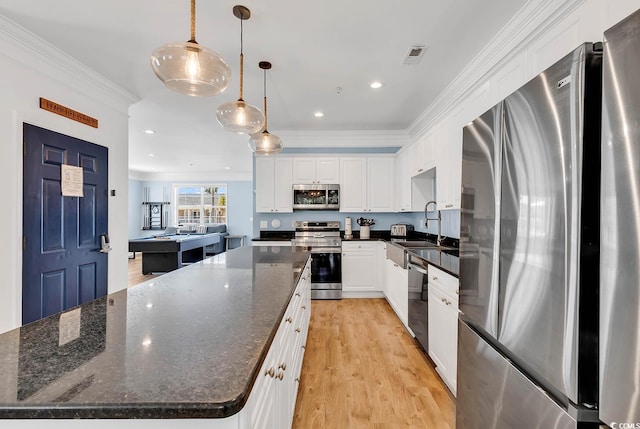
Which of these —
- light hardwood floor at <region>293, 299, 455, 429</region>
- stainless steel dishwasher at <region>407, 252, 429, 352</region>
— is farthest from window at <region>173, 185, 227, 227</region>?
stainless steel dishwasher at <region>407, 252, 429, 352</region>

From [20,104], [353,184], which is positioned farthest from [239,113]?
[353,184]

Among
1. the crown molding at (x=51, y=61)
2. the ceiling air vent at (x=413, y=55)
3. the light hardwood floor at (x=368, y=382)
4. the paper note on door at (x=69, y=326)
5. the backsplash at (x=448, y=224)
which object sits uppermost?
the ceiling air vent at (x=413, y=55)

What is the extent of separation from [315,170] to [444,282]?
Answer: 3.06 m

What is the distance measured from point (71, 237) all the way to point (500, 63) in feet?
12.9

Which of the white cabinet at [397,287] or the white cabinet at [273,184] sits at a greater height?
the white cabinet at [273,184]

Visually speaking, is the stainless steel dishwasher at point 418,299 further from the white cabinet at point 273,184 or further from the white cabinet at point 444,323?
the white cabinet at point 273,184

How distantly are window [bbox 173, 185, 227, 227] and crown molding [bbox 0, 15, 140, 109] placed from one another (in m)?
6.63

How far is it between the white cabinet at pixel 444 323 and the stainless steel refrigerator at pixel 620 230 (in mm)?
1108

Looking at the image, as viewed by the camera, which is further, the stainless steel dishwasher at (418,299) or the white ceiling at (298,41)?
the stainless steel dishwasher at (418,299)

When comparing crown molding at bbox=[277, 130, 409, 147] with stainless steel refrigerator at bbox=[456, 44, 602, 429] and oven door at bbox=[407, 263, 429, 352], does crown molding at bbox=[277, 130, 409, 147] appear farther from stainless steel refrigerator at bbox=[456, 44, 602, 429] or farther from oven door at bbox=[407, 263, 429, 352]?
stainless steel refrigerator at bbox=[456, 44, 602, 429]

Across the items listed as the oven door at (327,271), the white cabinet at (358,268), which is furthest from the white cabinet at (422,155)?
the oven door at (327,271)

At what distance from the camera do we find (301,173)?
185 inches

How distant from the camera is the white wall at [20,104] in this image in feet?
6.99

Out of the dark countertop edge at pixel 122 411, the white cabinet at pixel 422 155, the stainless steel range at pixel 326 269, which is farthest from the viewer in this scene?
the stainless steel range at pixel 326 269
